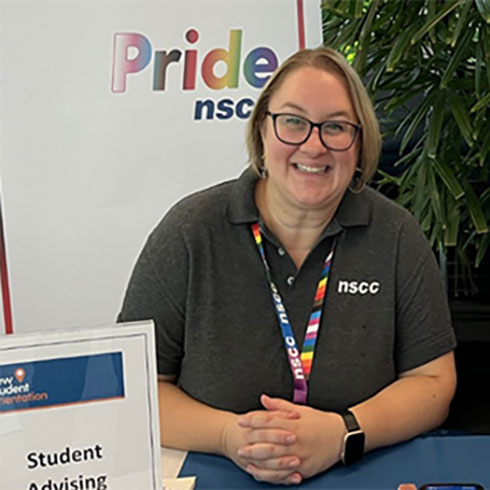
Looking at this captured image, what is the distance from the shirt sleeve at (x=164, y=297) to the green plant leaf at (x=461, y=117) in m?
1.00

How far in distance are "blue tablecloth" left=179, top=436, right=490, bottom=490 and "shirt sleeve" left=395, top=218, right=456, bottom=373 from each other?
220 millimetres

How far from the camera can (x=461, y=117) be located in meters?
2.03

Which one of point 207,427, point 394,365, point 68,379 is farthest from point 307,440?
point 68,379

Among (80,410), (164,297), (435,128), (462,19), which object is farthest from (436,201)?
(80,410)

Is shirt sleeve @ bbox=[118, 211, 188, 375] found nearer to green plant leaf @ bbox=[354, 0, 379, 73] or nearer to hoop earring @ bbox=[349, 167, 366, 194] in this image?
hoop earring @ bbox=[349, 167, 366, 194]

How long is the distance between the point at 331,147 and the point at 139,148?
853 mm

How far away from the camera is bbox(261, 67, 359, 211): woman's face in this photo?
137cm

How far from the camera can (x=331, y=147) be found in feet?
4.54

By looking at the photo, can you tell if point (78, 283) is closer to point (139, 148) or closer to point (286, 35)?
point (139, 148)

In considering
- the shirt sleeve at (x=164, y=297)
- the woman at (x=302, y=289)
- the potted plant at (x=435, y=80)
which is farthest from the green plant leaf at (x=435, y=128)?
the shirt sleeve at (x=164, y=297)

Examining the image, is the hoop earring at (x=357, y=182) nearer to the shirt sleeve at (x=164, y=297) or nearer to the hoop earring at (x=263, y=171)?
the hoop earring at (x=263, y=171)

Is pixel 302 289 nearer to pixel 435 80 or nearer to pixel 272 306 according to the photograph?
pixel 272 306

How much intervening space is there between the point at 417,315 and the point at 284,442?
0.44 metres

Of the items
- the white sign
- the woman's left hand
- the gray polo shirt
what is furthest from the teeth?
the white sign
